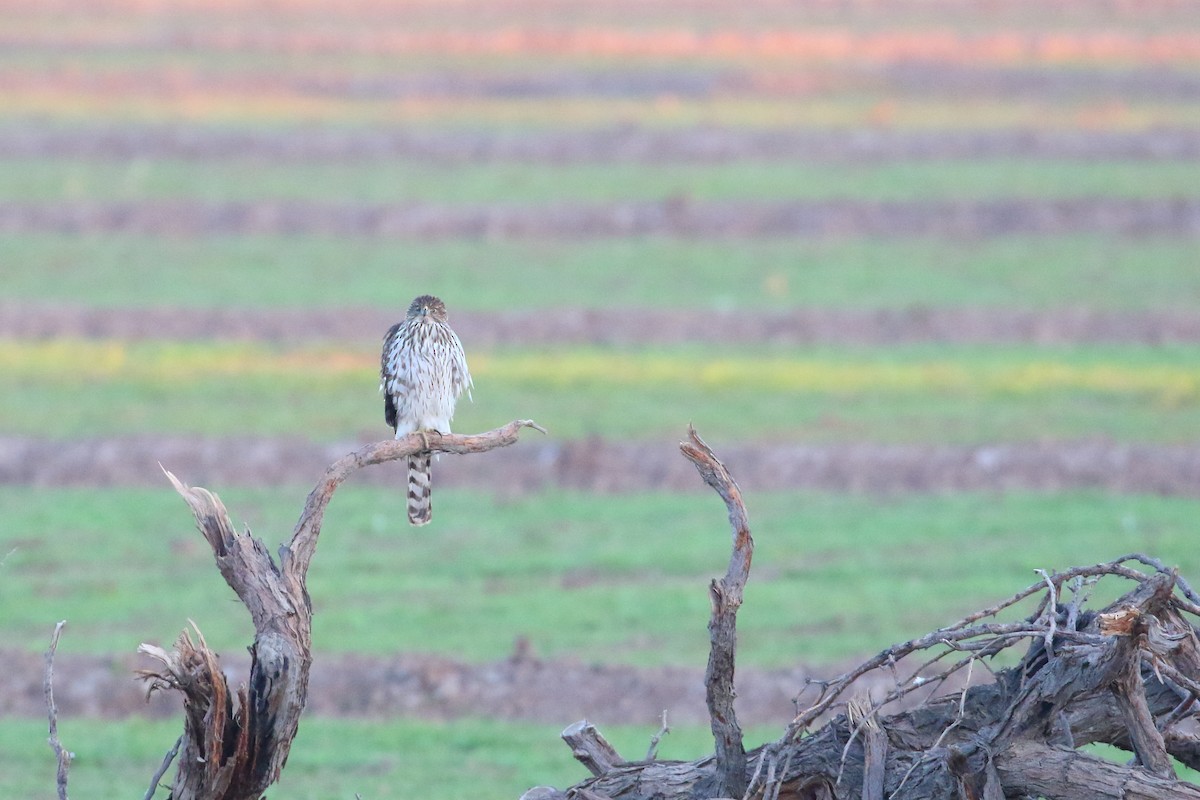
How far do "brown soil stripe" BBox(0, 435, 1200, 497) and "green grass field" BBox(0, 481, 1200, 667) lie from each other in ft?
1.42

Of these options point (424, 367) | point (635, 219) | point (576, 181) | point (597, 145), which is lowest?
point (424, 367)

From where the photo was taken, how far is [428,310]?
383 inches

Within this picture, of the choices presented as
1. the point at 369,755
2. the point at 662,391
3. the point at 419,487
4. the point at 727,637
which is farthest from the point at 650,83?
the point at 727,637

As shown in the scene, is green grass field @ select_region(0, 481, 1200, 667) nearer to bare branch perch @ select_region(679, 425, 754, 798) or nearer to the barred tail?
the barred tail

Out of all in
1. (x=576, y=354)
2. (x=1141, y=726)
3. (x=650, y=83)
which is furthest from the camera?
(x=650, y=83)

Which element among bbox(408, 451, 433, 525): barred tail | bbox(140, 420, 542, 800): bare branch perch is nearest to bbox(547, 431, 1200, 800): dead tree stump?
bbox(140, 420, 542, 800): bare branch perch

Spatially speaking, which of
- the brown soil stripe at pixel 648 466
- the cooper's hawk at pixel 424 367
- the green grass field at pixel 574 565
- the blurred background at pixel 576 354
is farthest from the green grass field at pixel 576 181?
the cooper's hawk at pixel 424 367

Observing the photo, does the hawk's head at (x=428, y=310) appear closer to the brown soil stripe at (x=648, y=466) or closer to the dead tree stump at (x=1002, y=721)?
the dead tree stump at (x=1002, y=721)

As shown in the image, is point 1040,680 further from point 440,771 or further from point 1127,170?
point 1127,170

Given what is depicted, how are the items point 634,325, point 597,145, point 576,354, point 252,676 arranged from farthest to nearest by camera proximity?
point 597,145 < point 634,325 < point 576,354 < point 252,676

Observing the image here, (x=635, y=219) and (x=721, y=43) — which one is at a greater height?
(x=721, y=43)

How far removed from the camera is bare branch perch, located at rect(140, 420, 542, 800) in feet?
22.4

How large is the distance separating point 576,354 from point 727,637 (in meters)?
16.0

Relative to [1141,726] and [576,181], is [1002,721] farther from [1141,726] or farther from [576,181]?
[576,181]
